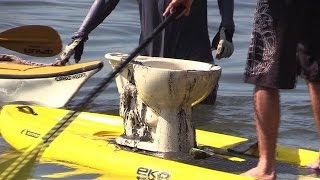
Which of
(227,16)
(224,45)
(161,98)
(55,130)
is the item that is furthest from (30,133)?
(227,16)

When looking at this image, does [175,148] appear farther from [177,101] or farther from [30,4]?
[30,4]

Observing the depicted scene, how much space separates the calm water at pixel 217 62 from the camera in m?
7.20

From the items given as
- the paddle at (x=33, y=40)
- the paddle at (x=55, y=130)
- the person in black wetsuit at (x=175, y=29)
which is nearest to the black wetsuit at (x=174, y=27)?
the person in black wetsuit at (x=175, y=29)

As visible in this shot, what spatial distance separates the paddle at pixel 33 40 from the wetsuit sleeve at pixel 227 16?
189cm

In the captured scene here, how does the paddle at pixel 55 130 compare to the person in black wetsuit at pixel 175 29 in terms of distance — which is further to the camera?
the person in black wetsuit at pixel 175 29

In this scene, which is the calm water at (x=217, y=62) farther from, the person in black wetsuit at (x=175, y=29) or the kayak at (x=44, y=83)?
the person in black wetsuit at (x=175, y=29)

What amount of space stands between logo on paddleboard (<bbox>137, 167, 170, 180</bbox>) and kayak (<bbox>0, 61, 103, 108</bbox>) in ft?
6.55

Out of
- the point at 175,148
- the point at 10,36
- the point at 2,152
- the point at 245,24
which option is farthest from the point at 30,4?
the point at 175,148

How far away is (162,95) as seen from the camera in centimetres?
506

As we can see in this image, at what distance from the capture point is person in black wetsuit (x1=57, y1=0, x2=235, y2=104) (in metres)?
6.34

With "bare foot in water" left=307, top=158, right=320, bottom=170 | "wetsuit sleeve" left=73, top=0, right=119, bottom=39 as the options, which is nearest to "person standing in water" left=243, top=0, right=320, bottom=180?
"bare foot in water" left=307, top=158, right=320, bottom=170

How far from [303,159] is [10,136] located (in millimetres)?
1985

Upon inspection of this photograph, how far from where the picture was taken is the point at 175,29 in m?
6.46

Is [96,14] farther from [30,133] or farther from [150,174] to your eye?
[150,174]
